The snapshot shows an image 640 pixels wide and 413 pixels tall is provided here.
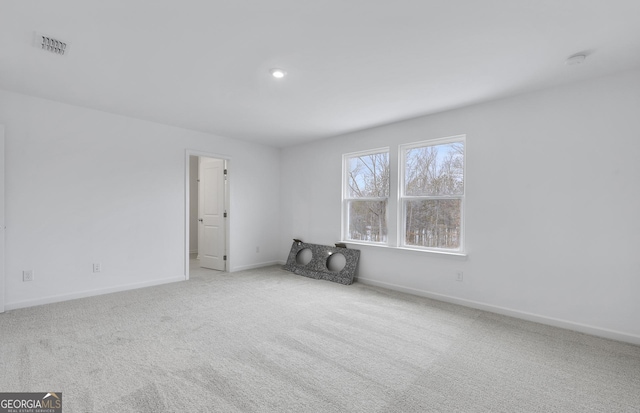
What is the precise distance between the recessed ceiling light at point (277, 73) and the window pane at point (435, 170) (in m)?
2.25

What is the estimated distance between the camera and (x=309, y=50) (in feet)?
7.70

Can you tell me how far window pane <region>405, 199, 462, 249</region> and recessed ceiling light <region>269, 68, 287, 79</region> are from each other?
2.49m

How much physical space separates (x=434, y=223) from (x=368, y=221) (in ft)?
3.59

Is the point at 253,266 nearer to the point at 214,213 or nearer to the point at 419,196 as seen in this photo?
the point at 214,213

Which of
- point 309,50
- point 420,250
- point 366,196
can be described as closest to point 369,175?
point 366,196

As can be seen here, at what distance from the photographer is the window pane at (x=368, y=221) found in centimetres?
457

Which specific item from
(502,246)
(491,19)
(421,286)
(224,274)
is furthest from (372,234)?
(491,19)

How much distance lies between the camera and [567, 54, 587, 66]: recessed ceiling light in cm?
239

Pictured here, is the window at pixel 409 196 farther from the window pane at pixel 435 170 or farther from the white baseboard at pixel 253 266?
the white baseboard at pixel 253 266

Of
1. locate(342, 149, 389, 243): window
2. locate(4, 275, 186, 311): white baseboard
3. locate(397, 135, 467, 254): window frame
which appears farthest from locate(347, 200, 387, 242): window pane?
locate(4, 275, 186, 311): white baseboard

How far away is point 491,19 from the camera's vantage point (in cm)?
195

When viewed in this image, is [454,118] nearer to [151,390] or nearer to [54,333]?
[151,390]

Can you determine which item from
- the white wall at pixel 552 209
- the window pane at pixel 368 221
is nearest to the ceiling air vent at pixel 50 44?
the white wall at pixel 552 209

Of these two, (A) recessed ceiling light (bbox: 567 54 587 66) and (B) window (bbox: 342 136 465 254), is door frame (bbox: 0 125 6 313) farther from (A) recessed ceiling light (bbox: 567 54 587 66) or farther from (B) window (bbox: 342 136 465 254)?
(A) recessed ceiling light (bbox: 567 54 587 66)
